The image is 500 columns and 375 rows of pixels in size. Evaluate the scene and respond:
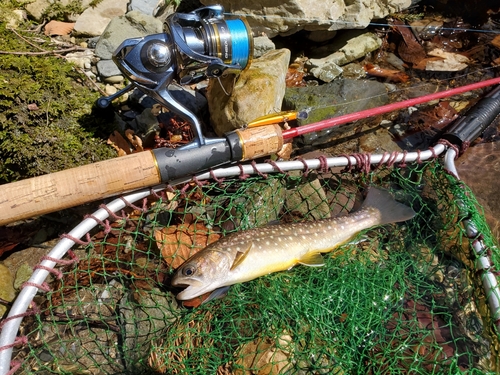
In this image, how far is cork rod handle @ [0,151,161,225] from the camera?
9.68 feet

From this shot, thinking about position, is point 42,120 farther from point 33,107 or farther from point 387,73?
point 387,73

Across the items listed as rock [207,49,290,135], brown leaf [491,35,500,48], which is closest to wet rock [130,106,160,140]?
rock [207,49,290,135]

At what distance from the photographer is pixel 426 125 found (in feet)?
17.7

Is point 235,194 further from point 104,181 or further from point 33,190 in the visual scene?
point 33,190

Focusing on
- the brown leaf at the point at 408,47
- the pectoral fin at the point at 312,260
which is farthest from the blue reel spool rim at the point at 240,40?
the brown leaf at the point at 408,47

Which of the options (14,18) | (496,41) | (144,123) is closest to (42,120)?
(144,123)

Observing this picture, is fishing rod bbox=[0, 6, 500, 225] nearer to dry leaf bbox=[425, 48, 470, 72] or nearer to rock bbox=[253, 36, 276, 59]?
rock bbox=[253, 36, 276, 59]

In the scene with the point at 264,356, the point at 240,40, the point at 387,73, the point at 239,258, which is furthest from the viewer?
the point at 387,73

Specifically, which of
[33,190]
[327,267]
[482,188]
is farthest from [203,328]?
[482,188]

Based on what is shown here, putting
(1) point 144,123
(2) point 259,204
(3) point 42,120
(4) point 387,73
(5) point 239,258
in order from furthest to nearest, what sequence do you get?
(4) point 387,73
(1) point 144,123
(3) point 42,120
(2) point 259,204
(5) point 239,258

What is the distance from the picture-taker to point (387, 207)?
3.67 meters

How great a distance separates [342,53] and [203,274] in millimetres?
4082

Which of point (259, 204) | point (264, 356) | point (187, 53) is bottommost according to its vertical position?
point (264, 356)

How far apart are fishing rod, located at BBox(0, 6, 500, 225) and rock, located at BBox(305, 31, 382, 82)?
236cm
